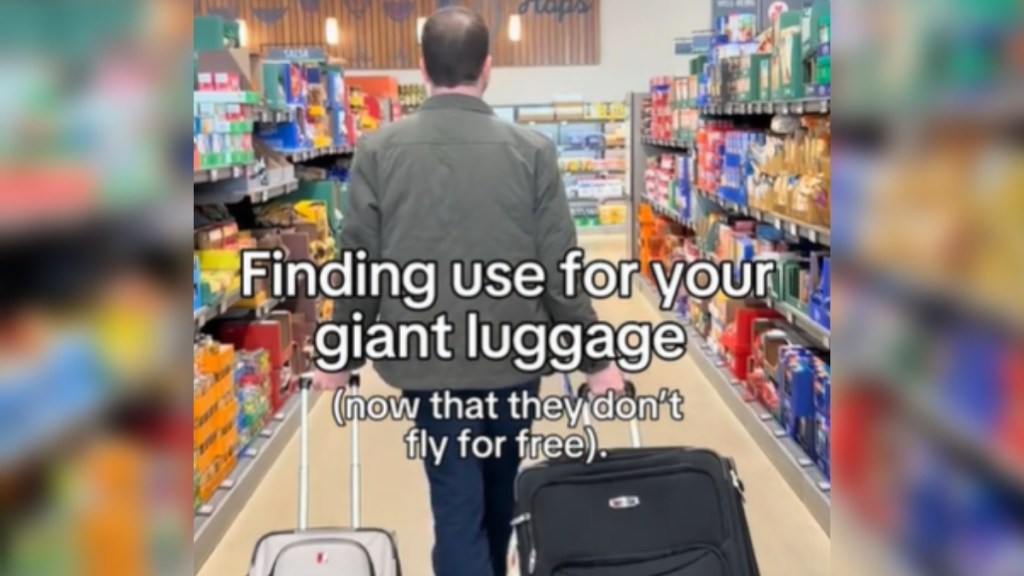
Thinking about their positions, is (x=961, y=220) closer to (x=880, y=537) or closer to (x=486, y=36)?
(x=880, y=537)

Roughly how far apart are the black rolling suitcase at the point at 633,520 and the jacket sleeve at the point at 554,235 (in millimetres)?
414

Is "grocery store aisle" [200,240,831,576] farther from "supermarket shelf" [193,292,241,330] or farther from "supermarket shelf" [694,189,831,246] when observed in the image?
"supermarket shelf" [694,189,831,246]

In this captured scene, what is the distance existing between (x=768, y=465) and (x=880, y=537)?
3341 mm

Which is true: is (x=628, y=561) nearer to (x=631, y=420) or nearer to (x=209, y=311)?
(x=631, y=420)

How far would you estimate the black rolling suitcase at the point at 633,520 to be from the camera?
2.09 m

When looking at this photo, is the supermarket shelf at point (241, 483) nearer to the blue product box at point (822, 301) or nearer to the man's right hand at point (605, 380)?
the man's right hand at point (605, 380)

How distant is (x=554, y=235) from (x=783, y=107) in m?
2.13

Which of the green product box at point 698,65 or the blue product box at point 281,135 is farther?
the green product box at point 698,65

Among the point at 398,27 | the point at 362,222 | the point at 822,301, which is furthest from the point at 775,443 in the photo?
the point at 398,27

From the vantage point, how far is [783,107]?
13.4ft

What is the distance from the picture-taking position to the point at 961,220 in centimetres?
81

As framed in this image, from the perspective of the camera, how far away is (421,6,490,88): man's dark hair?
7.36ft

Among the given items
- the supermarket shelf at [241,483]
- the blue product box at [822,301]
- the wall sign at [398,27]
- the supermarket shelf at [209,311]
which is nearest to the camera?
the supermarket shelf at [241,483]

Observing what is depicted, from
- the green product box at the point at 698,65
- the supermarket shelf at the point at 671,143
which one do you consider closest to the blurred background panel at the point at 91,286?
the green product box at the point at 698,65
